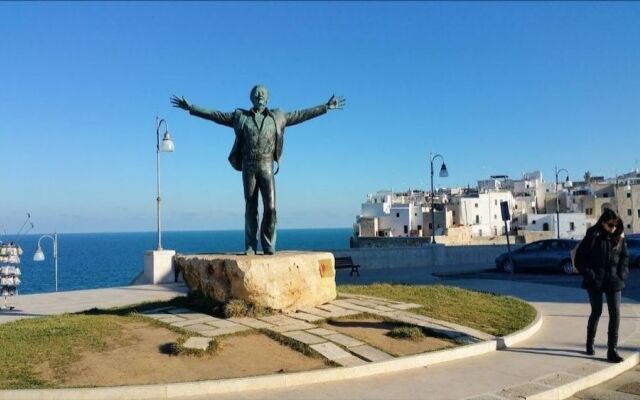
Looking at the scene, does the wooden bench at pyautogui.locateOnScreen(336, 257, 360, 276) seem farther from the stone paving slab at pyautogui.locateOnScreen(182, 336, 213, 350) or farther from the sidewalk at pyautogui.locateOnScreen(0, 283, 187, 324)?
the stone paving slab at pyautogui.locateOnScreen(182, 336, 213, 350)

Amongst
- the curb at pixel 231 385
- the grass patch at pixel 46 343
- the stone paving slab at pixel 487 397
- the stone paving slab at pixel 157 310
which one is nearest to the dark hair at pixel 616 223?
the curb at pixel 231 385

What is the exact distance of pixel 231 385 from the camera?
237 inches

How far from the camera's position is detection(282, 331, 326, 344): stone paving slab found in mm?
7484

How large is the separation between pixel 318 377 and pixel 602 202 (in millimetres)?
89161

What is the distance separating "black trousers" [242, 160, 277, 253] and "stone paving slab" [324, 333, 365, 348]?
2793 mm

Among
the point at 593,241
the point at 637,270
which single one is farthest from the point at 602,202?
the point at 593,241

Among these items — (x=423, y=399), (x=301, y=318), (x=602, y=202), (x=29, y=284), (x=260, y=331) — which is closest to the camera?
(x=423, y=399)

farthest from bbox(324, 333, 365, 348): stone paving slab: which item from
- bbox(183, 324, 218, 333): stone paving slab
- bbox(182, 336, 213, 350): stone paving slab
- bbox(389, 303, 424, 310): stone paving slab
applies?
bbox(389, 303, 424, 310): stone paving slab

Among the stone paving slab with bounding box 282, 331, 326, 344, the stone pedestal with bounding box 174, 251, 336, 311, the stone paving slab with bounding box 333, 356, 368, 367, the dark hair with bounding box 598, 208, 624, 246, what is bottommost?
the stone paving slab with bounding box 333, 356, 368, 367

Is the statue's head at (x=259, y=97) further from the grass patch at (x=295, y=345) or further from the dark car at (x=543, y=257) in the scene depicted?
the dark car at (x=543, y=257)

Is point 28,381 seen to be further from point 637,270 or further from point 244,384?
point 637,270

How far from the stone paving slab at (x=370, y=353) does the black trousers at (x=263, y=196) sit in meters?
3.36

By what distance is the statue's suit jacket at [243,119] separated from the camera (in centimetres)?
1024

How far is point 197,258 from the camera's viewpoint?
9.89 m
